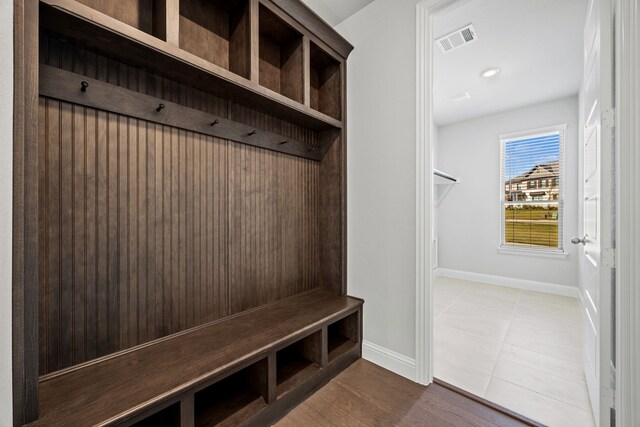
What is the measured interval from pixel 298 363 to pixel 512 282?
12.7ft

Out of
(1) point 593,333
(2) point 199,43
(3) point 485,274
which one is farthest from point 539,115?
(2) point 199,43

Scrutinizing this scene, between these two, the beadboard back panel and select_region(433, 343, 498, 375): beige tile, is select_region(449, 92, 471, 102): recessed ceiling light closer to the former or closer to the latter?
the beadboard back panel

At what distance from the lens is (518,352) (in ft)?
7.09

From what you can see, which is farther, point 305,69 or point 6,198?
point 305,69

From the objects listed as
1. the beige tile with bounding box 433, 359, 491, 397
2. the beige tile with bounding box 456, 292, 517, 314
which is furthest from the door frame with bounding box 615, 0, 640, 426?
the beige tile with bounding box 456, 292, 517, 314

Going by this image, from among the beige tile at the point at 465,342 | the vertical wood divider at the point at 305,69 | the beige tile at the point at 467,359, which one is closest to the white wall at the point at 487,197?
the beige tile at the point at 465,342

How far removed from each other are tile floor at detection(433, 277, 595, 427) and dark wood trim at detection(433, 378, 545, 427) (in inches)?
2.6

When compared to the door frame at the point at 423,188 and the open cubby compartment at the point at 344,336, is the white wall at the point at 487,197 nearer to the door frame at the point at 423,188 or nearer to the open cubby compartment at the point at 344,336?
the door frame at the point at 423,188

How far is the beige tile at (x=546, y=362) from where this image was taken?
1.86 meters

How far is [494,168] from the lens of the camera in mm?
4258

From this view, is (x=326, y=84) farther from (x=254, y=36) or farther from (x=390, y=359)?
(x=390, y=359)

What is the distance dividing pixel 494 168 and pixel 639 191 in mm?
3598

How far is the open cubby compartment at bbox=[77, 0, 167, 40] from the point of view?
1.20 meters

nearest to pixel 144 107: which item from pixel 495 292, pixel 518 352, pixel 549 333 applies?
pixel 518 352
